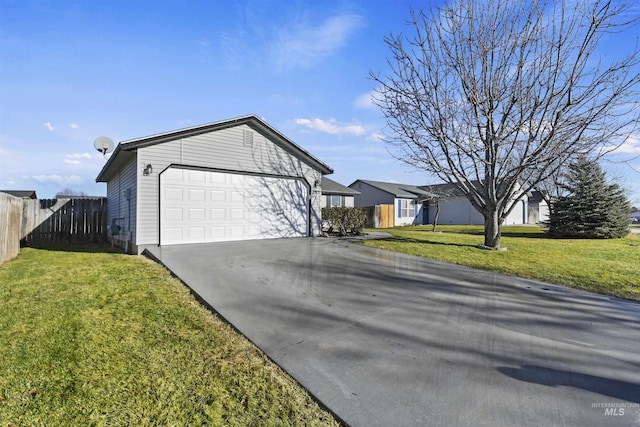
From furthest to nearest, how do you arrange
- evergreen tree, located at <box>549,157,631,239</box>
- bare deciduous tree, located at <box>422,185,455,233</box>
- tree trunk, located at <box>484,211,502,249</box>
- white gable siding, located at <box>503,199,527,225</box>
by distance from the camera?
white gable siding, located at <box>503,199,527,225</box>, bare deciduous tree, located at <box>422,185,455,233</box>, evergreen tree, located at <box>549,157,631,239</box>, tree trunk, located at <box>484,211,502,249</box>

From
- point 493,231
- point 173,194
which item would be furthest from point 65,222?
point 493,231

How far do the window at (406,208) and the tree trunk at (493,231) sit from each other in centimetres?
1621

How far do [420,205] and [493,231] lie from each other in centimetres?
1916

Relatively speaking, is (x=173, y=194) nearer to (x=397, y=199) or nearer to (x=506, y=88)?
(x=506, y=88)

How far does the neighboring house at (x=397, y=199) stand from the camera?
25391 millimetres

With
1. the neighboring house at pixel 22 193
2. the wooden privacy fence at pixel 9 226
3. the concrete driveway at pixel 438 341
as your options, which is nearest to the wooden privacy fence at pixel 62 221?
the wooden privacy fence at pixel 9 226

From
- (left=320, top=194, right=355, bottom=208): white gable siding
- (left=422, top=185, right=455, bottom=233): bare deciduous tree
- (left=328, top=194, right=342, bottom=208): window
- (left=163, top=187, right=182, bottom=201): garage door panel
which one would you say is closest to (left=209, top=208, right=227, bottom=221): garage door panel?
(left=163, top=187, right=182, bottom=201): garage door panel

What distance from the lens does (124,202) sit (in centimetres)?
951

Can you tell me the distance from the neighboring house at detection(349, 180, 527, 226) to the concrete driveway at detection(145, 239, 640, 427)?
2019 cm

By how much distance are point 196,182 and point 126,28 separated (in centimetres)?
429

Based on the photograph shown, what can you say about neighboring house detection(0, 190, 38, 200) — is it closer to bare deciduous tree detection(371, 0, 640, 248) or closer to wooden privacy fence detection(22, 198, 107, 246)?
wooden privacy fence detection(22, 198, 107, 246)

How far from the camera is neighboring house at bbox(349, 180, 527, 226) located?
2555 centimetres

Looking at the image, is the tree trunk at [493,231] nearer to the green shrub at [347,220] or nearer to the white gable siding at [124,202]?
the green shrub at [347,220]

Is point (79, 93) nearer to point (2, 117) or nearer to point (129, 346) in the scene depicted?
point (2, 117)
